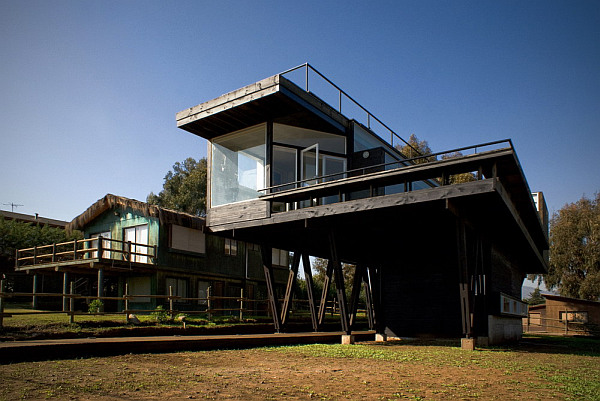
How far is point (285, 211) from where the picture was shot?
15.5 m

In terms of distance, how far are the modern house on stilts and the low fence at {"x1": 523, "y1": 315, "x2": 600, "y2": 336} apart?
57.6 feet

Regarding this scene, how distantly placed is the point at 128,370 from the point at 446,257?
12474 mm

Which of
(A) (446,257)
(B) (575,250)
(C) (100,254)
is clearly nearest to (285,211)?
(A) (446,257)

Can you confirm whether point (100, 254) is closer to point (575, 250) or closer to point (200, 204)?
point (200, 204)

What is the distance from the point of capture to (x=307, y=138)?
1630cm

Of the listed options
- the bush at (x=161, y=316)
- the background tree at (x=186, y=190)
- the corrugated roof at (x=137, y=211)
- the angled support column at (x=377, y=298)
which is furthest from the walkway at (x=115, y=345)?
the background tree at (x=186, y=190)

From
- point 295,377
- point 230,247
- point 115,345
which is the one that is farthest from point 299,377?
point 230,247

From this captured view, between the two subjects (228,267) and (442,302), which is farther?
(228,267)

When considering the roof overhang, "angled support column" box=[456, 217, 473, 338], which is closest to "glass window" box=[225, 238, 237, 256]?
the roof overhang

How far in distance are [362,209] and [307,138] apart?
12.8ft

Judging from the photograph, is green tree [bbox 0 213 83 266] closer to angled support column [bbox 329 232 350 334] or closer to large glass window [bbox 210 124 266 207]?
large glass window [bbox 210 124 266 207]

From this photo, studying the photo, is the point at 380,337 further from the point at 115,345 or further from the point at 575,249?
the point at 575,249

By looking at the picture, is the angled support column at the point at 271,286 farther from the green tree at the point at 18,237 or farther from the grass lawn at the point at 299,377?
the green tree at the point at 18,237

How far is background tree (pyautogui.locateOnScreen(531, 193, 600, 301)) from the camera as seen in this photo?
4231cm
